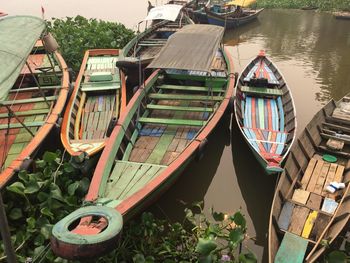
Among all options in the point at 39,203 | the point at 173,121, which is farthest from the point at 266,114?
the point at 39,203

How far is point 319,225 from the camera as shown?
5.12 meters

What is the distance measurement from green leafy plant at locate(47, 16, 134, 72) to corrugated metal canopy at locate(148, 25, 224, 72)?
16.3 feet

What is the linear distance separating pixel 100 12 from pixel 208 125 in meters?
18.2

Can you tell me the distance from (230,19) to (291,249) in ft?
54.4

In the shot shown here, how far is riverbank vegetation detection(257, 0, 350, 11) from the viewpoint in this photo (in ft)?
74.1

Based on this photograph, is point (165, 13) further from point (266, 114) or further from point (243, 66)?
point (266, 114)

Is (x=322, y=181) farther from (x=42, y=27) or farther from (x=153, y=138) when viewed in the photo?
(x=42, y=27)

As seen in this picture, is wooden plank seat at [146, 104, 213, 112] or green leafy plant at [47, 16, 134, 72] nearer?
wooden plank seat at [146, 104, 213, 112]

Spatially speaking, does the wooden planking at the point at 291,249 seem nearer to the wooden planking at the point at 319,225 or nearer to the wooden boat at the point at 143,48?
the wooden planking at the point at 319,225

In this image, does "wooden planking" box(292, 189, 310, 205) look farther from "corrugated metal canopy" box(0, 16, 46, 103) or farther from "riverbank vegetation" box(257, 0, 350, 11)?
"riverbank vegetation" box(257, 0, 350, 11)

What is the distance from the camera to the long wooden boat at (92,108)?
6.14 metres

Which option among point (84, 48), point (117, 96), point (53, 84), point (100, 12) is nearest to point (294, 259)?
point (117, 96)

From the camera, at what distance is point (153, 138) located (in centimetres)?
683

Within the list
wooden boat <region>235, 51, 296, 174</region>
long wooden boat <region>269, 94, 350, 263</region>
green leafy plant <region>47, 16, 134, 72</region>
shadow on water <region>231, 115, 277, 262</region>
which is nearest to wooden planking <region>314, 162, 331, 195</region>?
long wooden boat <region>269, 94, 350, 263</region>
